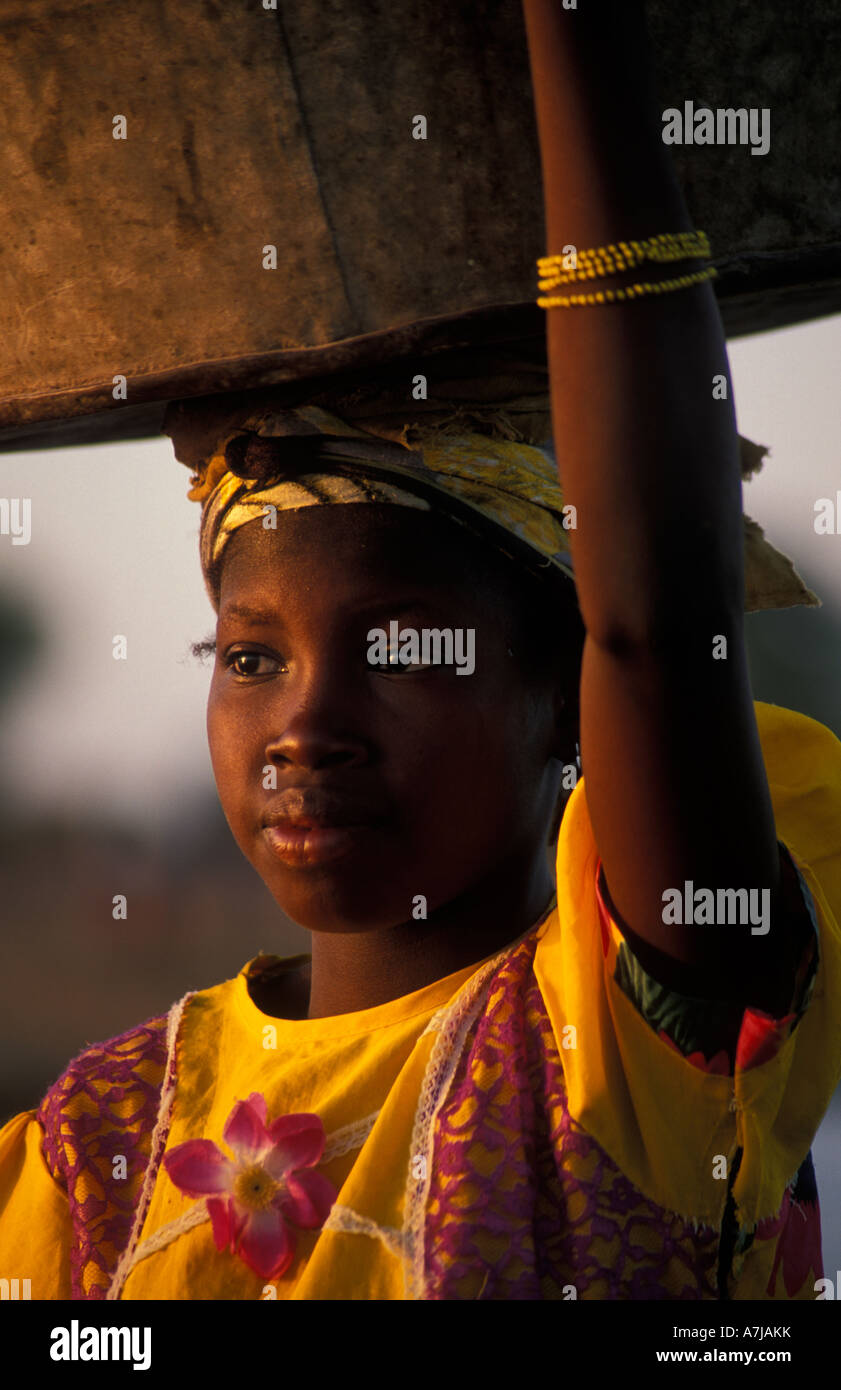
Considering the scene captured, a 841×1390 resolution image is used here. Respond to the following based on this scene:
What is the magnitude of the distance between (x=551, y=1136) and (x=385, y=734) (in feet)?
1.59

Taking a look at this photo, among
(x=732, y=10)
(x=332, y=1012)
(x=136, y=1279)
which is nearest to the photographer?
(x=732, y=10)

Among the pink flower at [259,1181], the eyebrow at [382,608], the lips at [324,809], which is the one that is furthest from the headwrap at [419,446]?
the pink flower at [259,1181]

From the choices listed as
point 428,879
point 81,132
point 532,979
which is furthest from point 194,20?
point 532,979

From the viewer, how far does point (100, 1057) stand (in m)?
1.85

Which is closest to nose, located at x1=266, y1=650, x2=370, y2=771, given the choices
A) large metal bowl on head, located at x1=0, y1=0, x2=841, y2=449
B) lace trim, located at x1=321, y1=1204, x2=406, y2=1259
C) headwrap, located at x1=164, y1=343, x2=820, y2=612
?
headwrap, located at x1=164, y1=343, x2=820, y2=612

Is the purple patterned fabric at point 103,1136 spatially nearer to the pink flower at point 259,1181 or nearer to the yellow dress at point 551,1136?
the yellow dress at point 551,1136

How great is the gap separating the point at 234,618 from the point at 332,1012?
1.75 feet

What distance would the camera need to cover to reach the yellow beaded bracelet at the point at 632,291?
1149 mm

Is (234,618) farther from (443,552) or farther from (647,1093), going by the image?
(647,1093)

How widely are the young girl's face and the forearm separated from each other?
0.43 metres

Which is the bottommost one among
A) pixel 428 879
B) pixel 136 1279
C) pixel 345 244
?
pixel 136 1279

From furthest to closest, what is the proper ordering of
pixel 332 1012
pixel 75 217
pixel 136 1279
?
pixel 332 1012
pixel 136 1279
pixel 75 217

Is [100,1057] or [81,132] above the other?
[81,132]

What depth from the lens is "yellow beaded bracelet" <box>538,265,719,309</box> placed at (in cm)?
115
